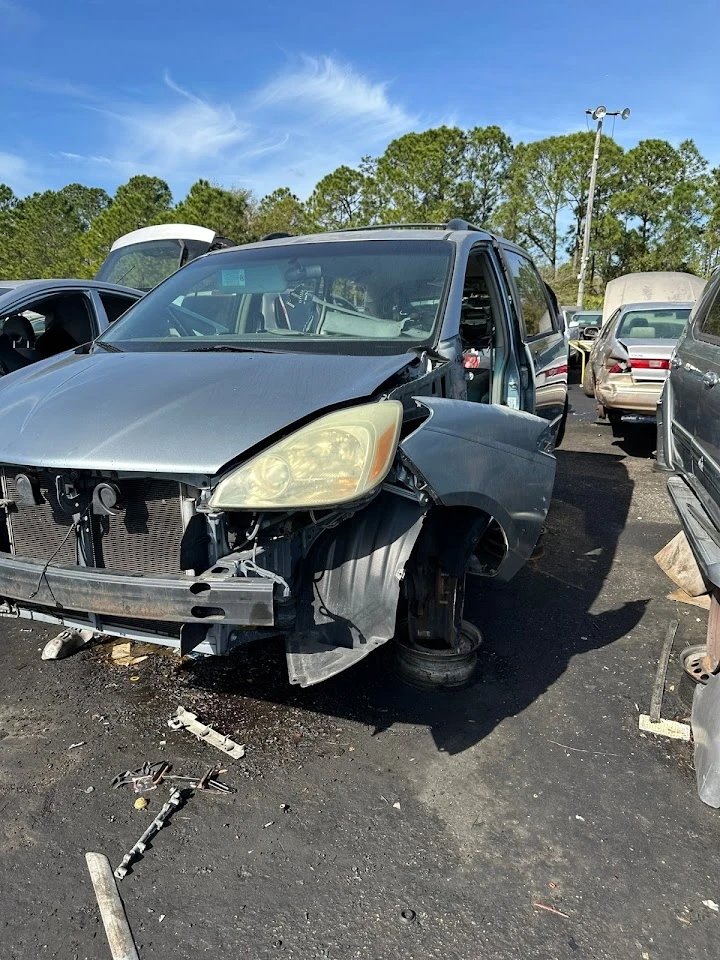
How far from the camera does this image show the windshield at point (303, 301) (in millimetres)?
3016

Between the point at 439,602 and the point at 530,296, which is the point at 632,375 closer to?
the point at 530,296

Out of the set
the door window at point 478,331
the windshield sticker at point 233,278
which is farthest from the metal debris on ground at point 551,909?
the windshield sticker at point 233,278

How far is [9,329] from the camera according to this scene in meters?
5.34

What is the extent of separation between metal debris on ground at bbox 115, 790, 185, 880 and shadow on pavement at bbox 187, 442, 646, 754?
0.66 m

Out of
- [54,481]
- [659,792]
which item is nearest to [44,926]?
[54,481]

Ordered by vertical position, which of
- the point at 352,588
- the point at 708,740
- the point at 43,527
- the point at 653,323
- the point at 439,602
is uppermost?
the point at 653,323

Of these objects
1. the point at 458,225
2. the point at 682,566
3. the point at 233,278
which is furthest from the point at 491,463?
the point at 682,566

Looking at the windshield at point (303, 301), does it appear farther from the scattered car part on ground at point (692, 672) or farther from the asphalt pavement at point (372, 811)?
the scattered car part on ground at point (692, 672)

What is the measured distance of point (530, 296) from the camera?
4.80 metres

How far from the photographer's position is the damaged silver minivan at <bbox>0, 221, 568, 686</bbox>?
208 centimetres

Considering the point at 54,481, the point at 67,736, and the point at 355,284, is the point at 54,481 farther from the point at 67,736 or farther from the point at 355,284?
the point at 355,284

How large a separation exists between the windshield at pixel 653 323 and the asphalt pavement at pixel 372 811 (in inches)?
269

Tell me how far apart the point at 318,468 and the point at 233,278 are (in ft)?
6.60

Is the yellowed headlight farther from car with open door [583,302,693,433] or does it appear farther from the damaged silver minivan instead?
car with open door [583,302,693,433]
